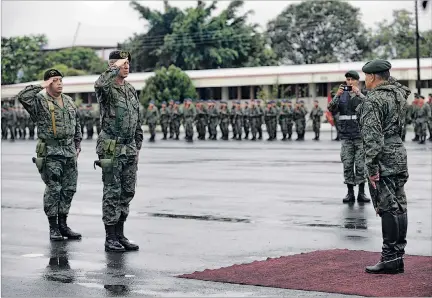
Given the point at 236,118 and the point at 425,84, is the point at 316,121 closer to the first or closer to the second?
the point at 236,118

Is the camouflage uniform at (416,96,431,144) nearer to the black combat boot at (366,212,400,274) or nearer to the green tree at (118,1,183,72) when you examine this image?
the black combat boot at (366,212,400,274)

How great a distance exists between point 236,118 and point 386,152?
36008 mm

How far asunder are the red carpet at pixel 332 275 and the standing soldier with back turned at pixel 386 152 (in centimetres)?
33

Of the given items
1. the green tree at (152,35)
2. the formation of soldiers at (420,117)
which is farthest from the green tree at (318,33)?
the formation of soldiers at (420,117)

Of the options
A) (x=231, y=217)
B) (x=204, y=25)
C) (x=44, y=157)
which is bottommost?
(x=231, y=217)

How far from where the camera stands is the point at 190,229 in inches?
463

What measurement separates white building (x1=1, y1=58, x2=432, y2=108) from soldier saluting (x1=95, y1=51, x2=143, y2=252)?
50106 millimetres

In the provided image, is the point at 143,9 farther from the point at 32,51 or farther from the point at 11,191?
the point at 11,191

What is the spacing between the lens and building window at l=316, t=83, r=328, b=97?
67562 mm

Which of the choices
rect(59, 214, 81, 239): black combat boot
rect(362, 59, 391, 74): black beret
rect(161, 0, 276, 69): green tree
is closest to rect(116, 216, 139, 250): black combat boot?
rect(59, 214, 81, 239): black combat boot

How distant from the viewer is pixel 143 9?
8469 cm

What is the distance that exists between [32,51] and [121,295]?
278 feet

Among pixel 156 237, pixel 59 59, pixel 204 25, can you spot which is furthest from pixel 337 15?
pixel 156 237

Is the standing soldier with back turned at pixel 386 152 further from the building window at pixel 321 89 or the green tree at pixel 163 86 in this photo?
the building window at pixel 321 89
